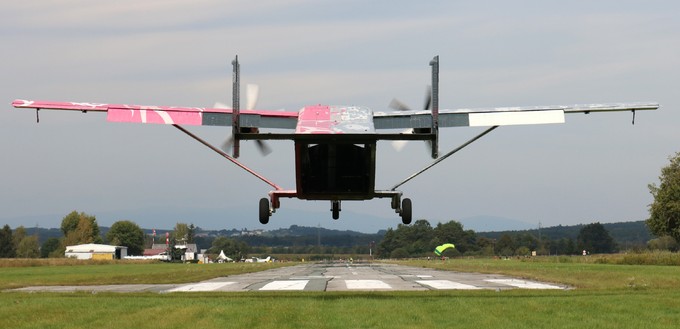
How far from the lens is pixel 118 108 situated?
79.8ft

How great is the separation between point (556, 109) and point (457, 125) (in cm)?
306

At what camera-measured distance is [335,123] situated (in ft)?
74.6

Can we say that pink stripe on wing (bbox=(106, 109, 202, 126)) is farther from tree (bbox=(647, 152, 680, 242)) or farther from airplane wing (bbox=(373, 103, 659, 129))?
tree (bbox=(647, 152, 680, 242))

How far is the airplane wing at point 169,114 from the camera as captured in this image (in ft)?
79.5

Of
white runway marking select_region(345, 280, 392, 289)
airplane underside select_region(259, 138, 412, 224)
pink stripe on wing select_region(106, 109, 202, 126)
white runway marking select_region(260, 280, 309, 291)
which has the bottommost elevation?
white runway marking select_region(260, 280, 309, 291)

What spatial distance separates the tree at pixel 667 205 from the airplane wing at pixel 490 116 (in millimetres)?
64674

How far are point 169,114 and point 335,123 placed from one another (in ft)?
16.5

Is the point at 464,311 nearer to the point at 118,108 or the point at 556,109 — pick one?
the point at 556,109

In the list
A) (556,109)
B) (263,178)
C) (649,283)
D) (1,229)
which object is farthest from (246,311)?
(1,229)

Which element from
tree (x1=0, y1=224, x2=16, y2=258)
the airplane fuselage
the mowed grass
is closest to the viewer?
the airplane fuselage

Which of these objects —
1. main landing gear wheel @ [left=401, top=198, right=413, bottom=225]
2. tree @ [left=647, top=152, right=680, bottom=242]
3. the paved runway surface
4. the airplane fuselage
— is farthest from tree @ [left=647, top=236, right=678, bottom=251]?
the airplane fuselage

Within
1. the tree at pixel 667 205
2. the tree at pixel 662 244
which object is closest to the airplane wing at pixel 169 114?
the tree at pixel 667 205

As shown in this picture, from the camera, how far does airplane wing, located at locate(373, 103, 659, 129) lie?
24.3 meters

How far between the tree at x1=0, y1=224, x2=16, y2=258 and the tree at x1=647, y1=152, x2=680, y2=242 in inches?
5783
